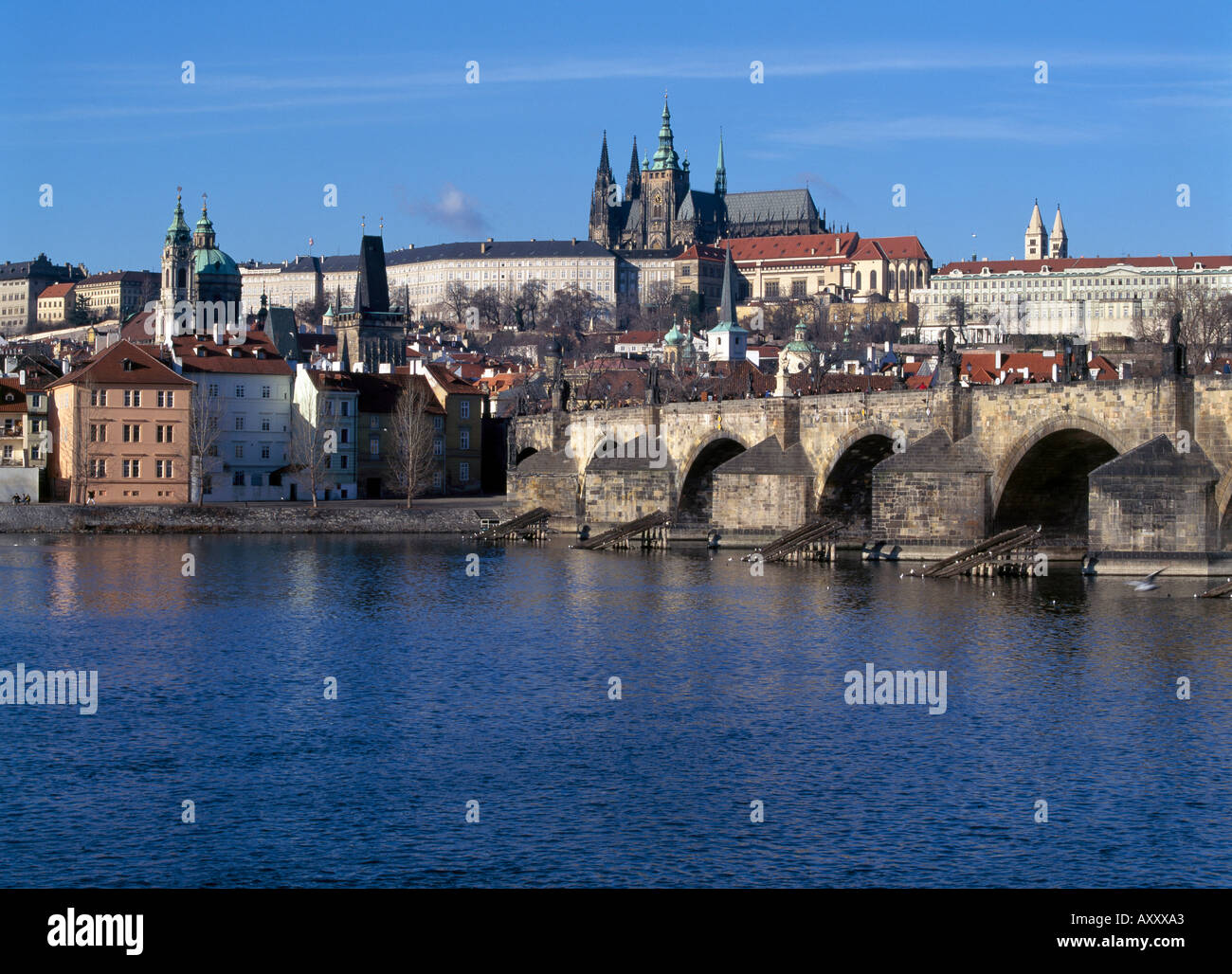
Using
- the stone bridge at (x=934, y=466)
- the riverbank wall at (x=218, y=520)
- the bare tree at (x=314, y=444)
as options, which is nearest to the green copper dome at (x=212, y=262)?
the bare tree at (x=314, y=444)

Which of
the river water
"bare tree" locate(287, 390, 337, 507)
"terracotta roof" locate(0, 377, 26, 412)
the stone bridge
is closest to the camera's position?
the river water

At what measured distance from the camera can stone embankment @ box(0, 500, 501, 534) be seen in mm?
63312

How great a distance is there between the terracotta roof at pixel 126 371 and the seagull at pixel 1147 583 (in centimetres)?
4291

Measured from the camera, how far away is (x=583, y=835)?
776 inches

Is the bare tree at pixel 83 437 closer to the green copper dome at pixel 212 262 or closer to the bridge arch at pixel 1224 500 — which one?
the bridge arch at pixel 1224 500

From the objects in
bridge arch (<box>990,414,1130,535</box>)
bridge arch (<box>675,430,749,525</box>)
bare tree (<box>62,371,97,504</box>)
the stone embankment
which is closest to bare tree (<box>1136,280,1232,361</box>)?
bridge arch (<box>675,430,749,525</box>)

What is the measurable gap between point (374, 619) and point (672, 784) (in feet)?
56.8

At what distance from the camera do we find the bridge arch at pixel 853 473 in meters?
51.4

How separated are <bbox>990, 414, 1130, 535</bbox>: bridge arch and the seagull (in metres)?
3.92

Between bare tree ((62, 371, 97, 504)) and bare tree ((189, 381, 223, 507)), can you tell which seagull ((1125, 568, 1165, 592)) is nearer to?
bare tree ((189, 381, 223, 507))

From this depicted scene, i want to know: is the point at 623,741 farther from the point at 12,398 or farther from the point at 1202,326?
the point at 1202,326

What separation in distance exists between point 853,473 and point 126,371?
1238 inches

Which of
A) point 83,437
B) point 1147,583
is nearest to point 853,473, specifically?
point 1147,583

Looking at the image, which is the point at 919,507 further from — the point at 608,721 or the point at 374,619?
the point at 608,721
